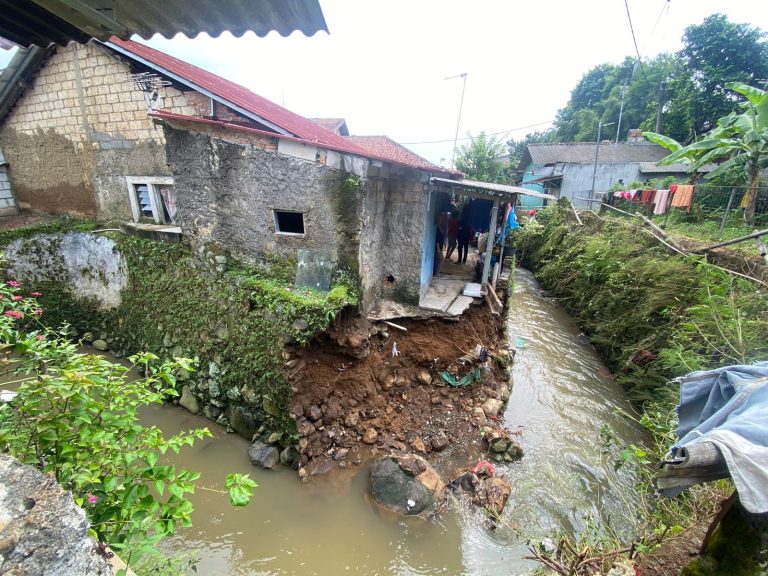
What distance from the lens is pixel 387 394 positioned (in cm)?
634

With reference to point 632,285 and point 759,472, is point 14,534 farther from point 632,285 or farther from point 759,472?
point 632,285

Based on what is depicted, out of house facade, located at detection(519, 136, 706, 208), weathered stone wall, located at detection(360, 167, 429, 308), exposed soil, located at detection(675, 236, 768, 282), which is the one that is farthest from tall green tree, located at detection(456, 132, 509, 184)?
weathered stone wall, located at detection(360, 167, 429, 308)

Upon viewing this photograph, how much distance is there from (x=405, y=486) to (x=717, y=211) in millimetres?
13830

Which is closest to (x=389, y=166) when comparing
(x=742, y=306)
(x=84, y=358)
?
(x=84, y=358)

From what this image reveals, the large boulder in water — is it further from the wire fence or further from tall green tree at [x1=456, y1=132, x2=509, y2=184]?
tall green tree at [x1=456, y1=132, x2=509, y2=184]

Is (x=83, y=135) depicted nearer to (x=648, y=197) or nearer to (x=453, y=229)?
(x=453, y=229)

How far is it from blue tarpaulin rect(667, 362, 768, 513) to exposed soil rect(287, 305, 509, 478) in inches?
144

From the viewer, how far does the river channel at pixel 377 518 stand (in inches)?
180

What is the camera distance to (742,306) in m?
6.46

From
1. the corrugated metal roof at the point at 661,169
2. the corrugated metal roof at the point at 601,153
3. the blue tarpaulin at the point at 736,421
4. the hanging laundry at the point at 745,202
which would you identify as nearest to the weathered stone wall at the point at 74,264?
the blue tarpaulin at the point at 736,421

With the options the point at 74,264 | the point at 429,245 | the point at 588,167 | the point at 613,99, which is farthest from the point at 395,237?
the point at 613,99

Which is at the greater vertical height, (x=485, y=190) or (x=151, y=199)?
(x=485, y=190)

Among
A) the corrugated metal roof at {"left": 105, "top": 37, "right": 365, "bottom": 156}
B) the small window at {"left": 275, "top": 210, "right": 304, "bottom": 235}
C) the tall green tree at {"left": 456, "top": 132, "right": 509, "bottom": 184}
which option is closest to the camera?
the corrugated metal roof at {"left": 105, "top": 37, "right": 365, "bottom": 156}

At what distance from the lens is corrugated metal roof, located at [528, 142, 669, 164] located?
23.8 meters
